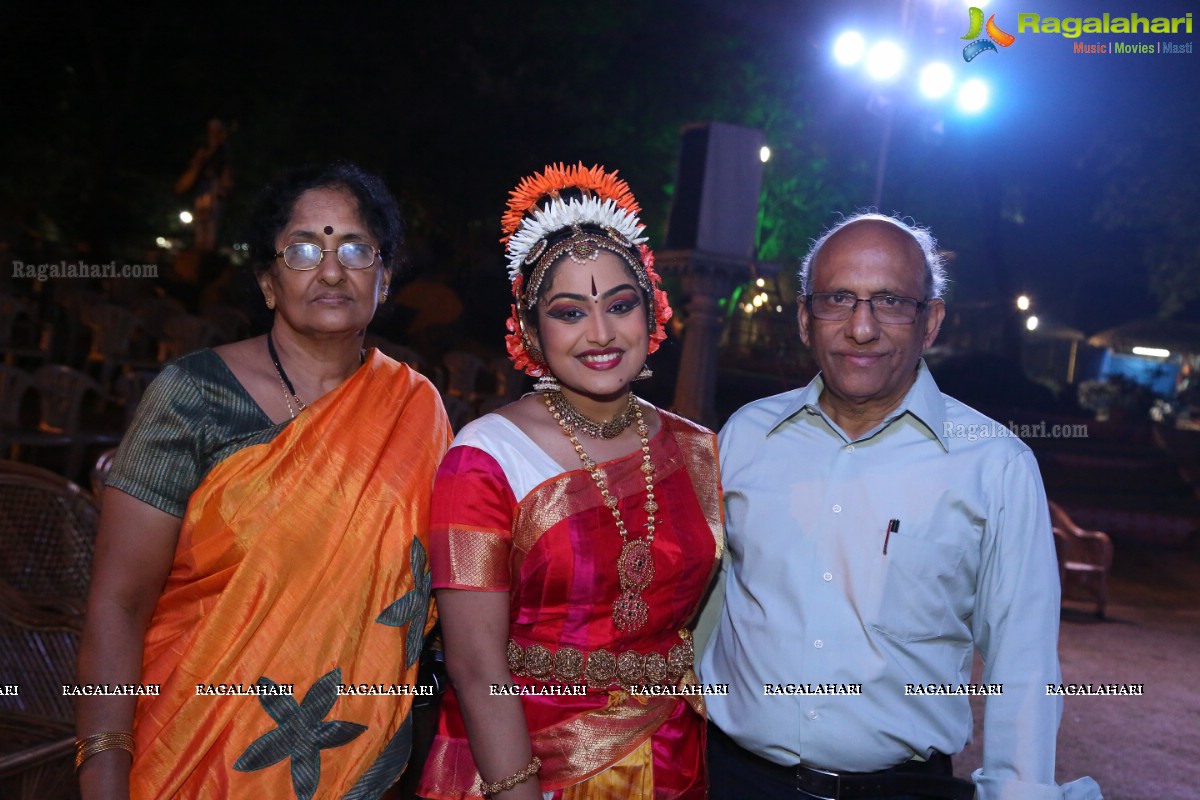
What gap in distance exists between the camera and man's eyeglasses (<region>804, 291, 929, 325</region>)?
2.06 meters

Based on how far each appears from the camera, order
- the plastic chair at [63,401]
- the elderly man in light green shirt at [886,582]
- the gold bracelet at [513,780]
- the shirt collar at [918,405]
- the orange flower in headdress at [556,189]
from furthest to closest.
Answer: the plastic chair at [63,401] < the orange flower in headdress at [556,189] < the shirt collar at [918,405] < the elderly man in light green shirt at [886,582] < the gold bracelet at [513,780]

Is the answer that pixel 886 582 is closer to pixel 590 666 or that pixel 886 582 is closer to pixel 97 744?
pixel 590 666

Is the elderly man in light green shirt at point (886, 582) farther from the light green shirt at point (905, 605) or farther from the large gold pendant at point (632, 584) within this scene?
the large gold pendant at point (632, 584)

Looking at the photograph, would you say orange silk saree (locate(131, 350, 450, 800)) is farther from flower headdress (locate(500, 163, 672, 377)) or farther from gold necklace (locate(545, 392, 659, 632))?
flower headdress (locate(500, 163, 672, 377))

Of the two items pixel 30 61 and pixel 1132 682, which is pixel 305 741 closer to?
pixel 1132 682

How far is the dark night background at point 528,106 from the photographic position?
14938 mm

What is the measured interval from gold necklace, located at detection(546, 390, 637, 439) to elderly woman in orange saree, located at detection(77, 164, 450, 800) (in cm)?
36

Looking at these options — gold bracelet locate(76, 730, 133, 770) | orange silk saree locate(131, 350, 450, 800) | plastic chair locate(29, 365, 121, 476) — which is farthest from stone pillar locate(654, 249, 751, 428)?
gold bracelet locate(76, 730, 133, 770)

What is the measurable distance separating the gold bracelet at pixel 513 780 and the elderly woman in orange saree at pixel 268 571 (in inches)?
13.5

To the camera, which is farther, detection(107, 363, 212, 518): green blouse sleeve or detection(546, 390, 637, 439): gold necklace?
detection(546, 390, 637, 439): gold necklace

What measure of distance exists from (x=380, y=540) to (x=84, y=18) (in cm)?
1741

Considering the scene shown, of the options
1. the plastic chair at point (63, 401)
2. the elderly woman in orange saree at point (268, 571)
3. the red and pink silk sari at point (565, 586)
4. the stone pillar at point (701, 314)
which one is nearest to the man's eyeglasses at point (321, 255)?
the elderly woman in orange saree at point (268, 571)

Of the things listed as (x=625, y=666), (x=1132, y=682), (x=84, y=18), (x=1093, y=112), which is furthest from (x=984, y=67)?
(x=625, y=666)

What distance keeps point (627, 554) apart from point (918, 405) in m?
0.74
